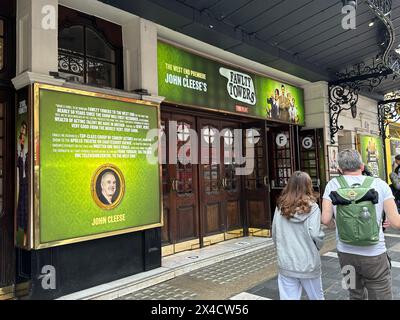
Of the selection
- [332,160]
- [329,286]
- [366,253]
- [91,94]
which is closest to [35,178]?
[91,94]

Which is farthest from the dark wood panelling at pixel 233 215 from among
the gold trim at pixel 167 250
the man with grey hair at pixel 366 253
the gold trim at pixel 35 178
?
the man with grey hair at pixel 366 253

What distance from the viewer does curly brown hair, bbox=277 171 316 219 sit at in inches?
101

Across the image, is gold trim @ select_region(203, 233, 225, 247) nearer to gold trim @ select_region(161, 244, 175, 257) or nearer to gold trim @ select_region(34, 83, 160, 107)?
gold trim @ select_region(161, 244, 175, 257)

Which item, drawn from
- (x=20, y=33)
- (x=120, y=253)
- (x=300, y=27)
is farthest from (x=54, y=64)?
(x=300, y=27)

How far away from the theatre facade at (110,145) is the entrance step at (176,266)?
14 cm

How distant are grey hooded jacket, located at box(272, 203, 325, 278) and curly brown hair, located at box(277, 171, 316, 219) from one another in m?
0.04

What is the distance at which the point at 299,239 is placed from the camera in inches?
102

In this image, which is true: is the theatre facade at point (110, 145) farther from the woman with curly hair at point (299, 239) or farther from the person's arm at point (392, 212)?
the person's arm at point (392, 212)

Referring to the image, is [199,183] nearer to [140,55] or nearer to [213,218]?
[213,218]

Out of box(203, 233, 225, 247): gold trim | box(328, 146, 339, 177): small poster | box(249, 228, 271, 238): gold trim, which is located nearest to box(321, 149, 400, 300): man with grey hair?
box(203, 233, 225, 247): gold trim

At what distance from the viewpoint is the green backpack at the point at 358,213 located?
2416mm

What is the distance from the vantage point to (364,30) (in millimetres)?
5969

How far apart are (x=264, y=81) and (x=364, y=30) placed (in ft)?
6.66

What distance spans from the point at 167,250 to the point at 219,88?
9.53 ft
